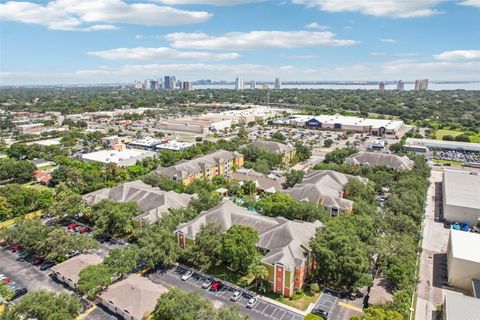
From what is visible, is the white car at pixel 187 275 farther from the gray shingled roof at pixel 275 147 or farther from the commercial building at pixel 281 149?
the gray shingled roof at pixel 275 147

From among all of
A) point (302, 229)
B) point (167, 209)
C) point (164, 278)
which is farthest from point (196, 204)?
point (302, 229)

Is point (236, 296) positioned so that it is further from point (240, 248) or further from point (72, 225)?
point (72, 225)

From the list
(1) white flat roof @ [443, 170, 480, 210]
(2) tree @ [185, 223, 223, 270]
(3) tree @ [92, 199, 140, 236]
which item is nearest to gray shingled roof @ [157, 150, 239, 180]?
(3) tree @ [92, 199, 140, 236]

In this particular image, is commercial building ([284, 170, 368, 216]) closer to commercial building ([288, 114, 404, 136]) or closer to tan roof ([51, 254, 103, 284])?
tan roof ([51, 254, 103, 284])

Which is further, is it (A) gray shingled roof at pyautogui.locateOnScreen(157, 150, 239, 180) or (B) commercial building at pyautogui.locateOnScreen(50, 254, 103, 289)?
(A) gray shingled roof at pyautogui.locateOnScreen(157, 150, 239, 180)

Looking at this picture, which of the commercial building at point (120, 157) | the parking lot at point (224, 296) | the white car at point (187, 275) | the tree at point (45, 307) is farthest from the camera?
the commercial building at point (120, 157)

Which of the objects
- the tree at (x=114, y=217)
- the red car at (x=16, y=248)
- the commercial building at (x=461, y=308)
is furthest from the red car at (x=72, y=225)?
the commercial building at (x=461, y=308)

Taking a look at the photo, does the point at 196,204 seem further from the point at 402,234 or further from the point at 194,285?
the point at 402,234
